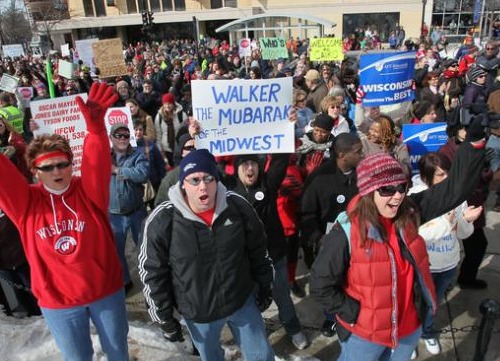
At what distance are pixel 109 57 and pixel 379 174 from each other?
26.6ft

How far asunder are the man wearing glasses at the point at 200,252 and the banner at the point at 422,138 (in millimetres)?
2667

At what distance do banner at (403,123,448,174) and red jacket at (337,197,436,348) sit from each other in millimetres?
2362

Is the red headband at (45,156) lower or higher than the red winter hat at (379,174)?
higher

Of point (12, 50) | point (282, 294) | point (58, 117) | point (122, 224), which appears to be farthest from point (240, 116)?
point (12, 50)

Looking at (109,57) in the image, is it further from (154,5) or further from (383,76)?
(154,5)

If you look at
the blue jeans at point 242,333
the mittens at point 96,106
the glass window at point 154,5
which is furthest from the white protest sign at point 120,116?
the glass window at point 154,5

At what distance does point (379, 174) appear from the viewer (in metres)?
2.31

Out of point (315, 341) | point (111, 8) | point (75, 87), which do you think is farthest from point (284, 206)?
point (111, 8)

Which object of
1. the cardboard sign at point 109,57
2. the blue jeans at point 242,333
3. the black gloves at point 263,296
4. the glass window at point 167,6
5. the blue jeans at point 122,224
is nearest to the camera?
the blue jeans at point 242,333

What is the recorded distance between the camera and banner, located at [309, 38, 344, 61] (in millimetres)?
10633

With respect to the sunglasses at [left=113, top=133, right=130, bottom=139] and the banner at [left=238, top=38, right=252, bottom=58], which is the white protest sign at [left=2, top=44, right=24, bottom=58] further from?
the sunglasses at [left=113, top=133, right=130, bottom=139]

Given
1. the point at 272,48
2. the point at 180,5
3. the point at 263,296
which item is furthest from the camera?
the point at 180,5

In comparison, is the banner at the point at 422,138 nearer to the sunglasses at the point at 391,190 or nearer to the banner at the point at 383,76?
the banner at the point at 383,76

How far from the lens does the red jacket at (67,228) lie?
250 centimetres
